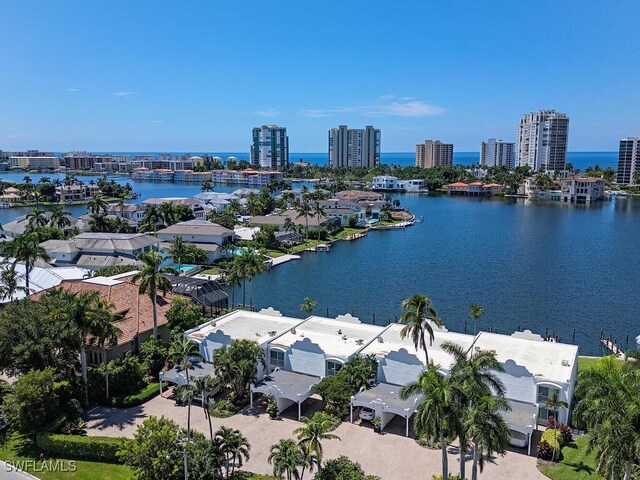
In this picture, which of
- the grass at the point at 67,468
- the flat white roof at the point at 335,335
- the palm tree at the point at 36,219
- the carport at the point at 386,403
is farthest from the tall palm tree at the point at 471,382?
the palm tree at the point at 36,219

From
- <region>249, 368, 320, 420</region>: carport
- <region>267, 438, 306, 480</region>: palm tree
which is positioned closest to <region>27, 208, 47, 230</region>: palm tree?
<region>249, 368, 320, 420</region>: carport

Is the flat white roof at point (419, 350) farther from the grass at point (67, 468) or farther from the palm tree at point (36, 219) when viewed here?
the palm tree at point (36, 219)

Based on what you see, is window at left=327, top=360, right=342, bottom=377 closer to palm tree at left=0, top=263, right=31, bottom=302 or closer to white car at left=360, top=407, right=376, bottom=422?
white car at left=360, top=407, right=376, bottom=422

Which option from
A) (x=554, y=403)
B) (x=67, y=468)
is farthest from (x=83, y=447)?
(x=554, y=403)

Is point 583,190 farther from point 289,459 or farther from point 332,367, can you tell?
point 289,459

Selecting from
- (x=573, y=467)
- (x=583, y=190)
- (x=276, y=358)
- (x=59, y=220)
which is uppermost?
(x=583, y=190)

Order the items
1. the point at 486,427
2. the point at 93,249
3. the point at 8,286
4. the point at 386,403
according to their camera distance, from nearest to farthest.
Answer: the point at 486,427 → the point at 386,403 → the point at 8,286 → the point at 93,249

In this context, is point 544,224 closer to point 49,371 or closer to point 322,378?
point 322,378
